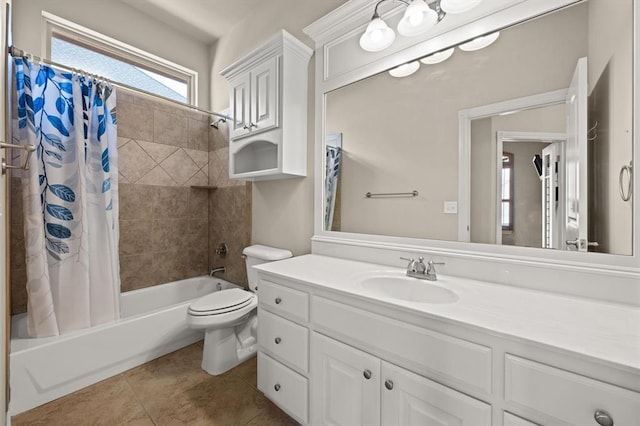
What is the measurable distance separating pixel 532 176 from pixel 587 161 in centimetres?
17

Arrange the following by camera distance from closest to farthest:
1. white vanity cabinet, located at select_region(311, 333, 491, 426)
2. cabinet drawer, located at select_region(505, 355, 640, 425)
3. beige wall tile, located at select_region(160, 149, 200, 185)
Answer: cabinet drawer, located at select_region(505, 355, 640, 425) < white vanity cabinet, located at select_region(311, 333, 491, 426) < beige wall tile, located at select_region(160, 149, 200, 185)

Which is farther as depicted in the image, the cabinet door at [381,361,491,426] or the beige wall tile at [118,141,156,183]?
the beige wall tile at [118,141,156,183]

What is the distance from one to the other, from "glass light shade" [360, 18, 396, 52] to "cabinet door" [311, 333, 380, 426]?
5.09ft

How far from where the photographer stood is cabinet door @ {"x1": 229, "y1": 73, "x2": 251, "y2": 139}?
2.01m

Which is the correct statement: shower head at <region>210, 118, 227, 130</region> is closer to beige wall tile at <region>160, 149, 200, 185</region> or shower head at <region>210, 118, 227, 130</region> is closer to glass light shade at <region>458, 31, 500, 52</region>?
beige wall tile at <region>160, 149, 200, 185</region>

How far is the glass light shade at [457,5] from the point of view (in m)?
1.20

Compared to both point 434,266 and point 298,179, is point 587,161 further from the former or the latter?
point 298,179

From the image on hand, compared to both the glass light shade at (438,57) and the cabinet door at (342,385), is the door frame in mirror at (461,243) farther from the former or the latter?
the cabinet door at (342,385)

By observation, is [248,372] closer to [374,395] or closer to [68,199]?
[374,395]

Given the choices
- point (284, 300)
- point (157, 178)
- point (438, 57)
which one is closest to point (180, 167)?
point (157, 178)

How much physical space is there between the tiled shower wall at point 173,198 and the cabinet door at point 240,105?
0.51 metres

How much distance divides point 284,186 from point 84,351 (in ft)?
5.38

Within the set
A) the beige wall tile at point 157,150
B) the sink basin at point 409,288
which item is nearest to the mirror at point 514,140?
the sink basin at point 409,288

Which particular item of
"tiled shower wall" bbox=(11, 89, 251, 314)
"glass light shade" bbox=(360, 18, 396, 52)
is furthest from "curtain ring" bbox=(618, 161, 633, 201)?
"tiled shower wall" bbox=(11, 89, 251, 314)
